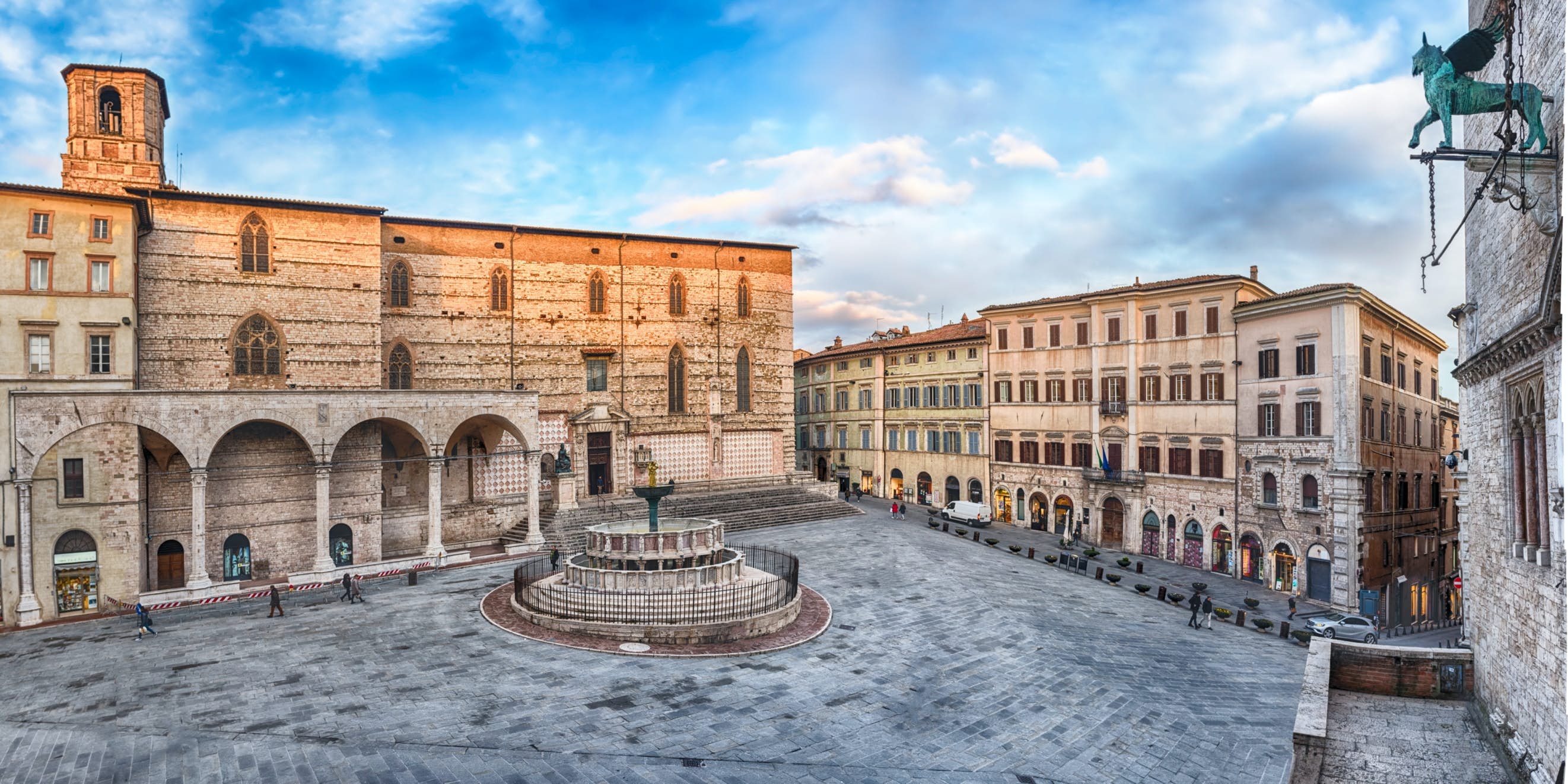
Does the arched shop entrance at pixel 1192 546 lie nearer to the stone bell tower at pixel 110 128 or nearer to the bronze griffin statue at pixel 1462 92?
the bronze griffin statue at pixel 1462 92

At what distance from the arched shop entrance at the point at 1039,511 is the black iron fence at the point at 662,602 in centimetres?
2385

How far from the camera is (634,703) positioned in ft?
46.6

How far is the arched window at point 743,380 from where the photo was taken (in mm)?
41562

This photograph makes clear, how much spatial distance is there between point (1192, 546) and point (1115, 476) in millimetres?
4576

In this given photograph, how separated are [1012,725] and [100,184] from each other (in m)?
35.9

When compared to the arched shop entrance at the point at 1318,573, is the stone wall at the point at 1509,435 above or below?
above

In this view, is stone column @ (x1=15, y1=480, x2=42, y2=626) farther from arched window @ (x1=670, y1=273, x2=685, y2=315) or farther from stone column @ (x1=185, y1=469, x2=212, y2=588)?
arched window @ (x1=670, y1=273, x2=685, y2=315)

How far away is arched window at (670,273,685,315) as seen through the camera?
39656 millimetres

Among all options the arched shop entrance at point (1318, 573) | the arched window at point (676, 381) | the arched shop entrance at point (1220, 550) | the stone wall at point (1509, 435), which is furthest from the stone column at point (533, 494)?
the arched shop entrance at point (1318, 573)

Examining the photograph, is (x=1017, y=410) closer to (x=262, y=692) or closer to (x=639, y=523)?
(x=639, y=523)

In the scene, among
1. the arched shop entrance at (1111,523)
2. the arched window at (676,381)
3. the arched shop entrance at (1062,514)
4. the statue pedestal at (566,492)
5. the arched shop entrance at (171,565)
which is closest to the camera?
the arched shop entrance at (171,565)

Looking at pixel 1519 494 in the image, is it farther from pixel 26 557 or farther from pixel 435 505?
pixel 26 557

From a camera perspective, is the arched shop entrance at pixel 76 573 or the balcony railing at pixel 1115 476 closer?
the arched shop entrance at pixel 76 573

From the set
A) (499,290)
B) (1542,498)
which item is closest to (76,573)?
(499,290)
